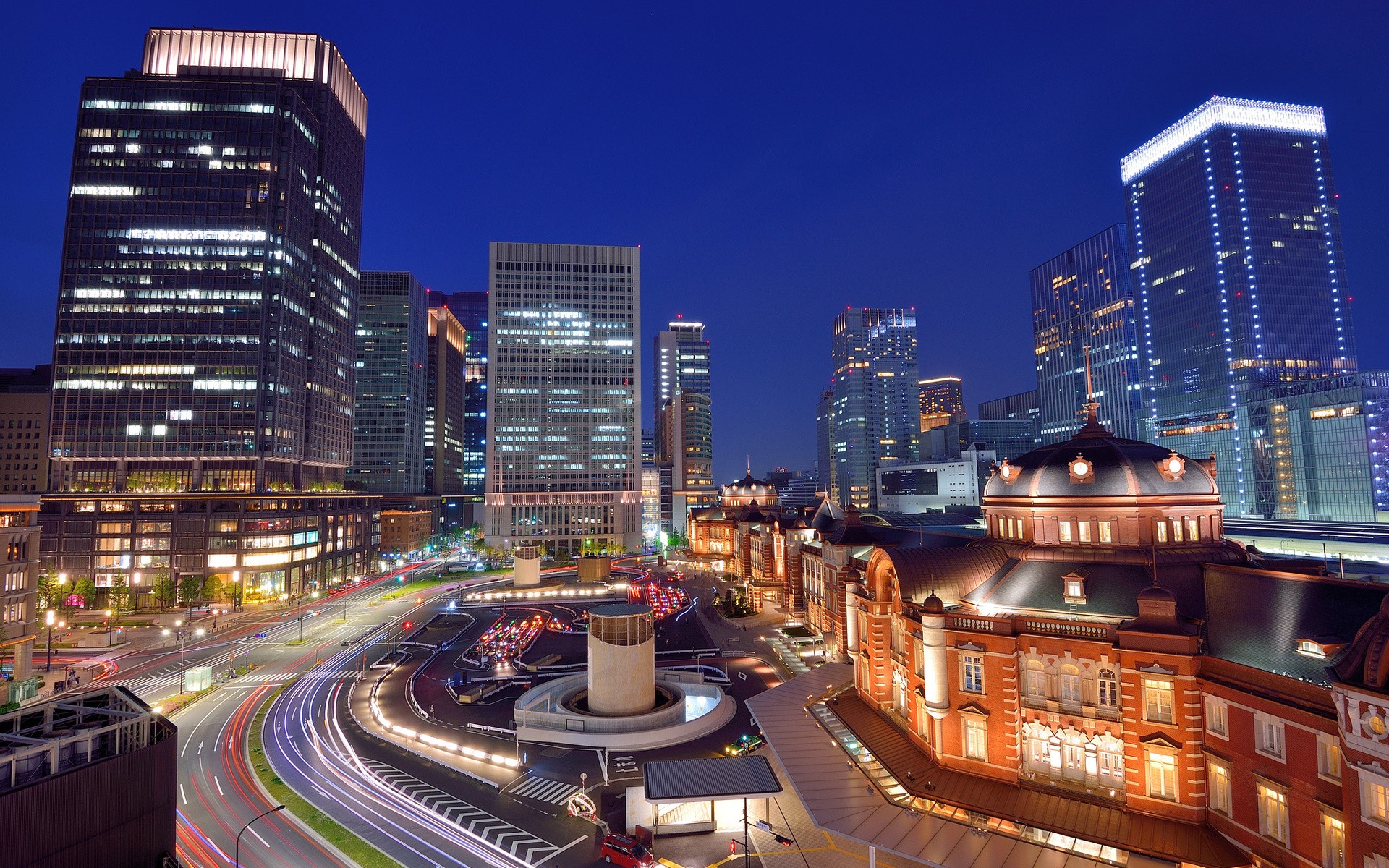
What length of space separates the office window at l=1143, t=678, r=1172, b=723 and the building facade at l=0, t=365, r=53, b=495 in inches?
8791

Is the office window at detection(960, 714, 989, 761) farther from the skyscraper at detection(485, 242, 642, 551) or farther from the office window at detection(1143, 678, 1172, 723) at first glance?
the skyscraper at detection(485, 242, 642, 551)

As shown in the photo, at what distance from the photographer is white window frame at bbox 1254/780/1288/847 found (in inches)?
1044

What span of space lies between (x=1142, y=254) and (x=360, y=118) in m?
213

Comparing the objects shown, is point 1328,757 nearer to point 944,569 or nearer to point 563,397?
point 944,569

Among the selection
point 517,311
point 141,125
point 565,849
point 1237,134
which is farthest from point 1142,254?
point 141,125

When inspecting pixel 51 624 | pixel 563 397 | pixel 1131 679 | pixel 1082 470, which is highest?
pixel 563 397

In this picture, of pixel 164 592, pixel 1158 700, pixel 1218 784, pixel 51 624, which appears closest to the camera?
pixel 1218 784

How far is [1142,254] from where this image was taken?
179 meters

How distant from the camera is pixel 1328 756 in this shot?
25062 millimetres

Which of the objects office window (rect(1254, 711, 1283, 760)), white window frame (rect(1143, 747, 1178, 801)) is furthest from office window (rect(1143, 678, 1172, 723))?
office window (rect(1254, 711, 1283, 760))

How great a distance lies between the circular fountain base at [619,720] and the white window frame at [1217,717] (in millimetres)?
34424

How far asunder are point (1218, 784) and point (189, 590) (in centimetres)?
13458

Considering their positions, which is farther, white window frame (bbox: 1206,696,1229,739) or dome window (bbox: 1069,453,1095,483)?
dome window (bbox: 1069,453,1095,483)

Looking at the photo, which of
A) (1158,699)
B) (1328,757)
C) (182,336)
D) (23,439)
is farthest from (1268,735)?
(23,439)
